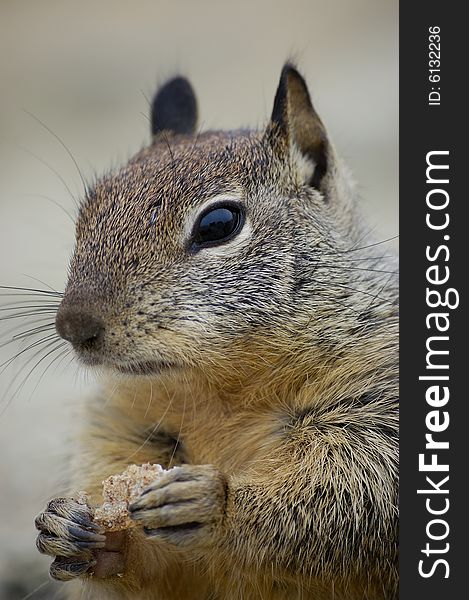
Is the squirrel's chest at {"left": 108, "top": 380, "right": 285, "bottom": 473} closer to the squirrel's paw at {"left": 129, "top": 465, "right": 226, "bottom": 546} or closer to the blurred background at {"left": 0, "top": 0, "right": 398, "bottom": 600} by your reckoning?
→ the squirrel's paw at {"left": 129, "top": 465, "right": 226, "bottom": 546}

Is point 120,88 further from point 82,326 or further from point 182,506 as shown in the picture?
point 182,506

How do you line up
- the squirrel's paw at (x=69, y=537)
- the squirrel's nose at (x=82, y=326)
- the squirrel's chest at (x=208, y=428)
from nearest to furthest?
1. the squirrel's nose at (x=82, y=326)
2. the squirrel's paw at (x=69, y=537)
3. the squirrel's chest at (x=208, y=428)

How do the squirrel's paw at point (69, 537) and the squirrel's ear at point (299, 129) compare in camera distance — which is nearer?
the squirrel's paw at point (69, 537)

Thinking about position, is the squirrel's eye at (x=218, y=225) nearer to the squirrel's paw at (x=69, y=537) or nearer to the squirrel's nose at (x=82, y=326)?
the squirrel's nose at (x=82, y=326)

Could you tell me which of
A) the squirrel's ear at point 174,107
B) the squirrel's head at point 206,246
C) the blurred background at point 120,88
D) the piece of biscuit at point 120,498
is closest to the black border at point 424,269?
the squirrel's head at point 206,246

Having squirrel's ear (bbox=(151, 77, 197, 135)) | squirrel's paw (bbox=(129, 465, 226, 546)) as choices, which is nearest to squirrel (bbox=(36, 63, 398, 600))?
squirrel's paw (bbox=(129, 465, 226, 546))

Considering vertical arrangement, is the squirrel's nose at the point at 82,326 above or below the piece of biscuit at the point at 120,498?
above
